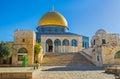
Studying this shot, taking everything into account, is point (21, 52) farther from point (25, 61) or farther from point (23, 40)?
point (25, 61)

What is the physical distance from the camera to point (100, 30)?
38.4 metres

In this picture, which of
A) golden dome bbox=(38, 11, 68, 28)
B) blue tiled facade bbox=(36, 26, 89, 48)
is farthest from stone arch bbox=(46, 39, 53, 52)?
golden dome bbox=(38, 11, 68, 28)

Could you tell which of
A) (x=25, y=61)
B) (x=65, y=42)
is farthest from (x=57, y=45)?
(x=25, y=61)

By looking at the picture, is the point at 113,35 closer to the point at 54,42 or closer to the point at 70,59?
the point at 70,59

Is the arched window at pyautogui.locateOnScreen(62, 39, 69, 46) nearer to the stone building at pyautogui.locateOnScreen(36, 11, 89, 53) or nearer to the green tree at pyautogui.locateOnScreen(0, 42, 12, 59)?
the stone building at pyautogui.locateOnScreen(36, 11, 89, 53)

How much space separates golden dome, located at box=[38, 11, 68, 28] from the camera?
48.2 m

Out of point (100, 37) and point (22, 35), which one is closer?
point (22, 35)

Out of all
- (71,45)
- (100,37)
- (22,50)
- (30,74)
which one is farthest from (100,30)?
(30,74)

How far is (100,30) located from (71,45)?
9.07 m

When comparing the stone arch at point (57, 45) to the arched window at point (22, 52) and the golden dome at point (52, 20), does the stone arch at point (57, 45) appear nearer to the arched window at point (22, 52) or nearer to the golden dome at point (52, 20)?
the golden dome at point (52, 20)

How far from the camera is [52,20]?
48.3 m

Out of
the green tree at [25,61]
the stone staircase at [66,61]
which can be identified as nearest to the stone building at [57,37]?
the stone staircase at [66,61]

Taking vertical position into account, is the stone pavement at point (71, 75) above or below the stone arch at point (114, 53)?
below

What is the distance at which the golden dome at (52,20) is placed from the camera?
4825 centimetres
